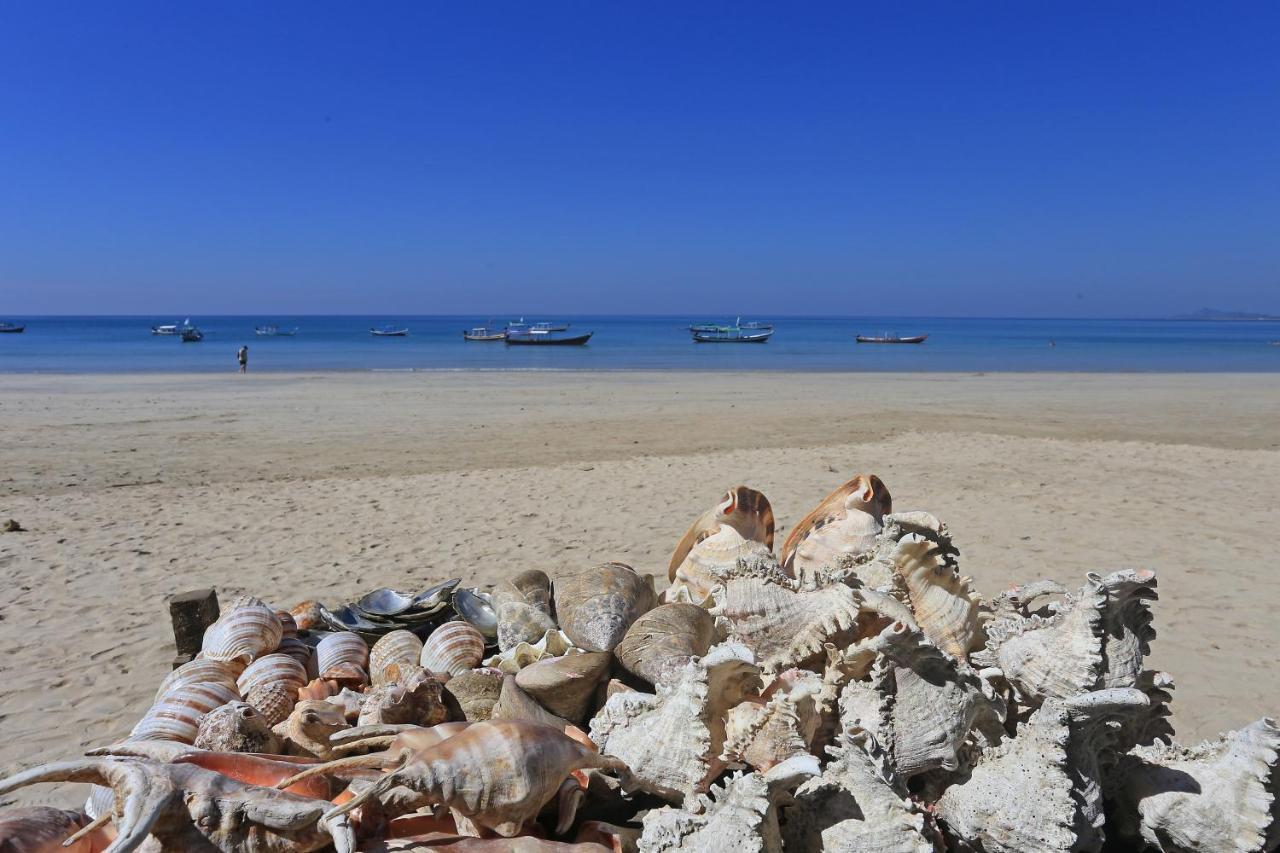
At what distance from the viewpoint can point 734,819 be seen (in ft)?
6.72

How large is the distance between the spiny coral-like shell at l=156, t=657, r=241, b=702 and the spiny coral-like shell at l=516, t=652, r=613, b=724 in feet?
4.46

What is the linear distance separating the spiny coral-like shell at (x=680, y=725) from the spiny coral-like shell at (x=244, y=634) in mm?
1986

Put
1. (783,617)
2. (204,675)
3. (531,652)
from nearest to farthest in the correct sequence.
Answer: (783,617), (204,675), (531,652)

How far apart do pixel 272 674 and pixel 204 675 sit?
287 millimetres

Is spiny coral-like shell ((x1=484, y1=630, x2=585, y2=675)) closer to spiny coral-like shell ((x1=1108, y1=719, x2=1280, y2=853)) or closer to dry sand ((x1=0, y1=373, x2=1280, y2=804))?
dry sand ((x1=0, y1=373, x2=1280, y2=804))

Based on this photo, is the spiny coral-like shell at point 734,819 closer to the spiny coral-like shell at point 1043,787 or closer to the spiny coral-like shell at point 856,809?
the spiny coral-like shell at point 856,809

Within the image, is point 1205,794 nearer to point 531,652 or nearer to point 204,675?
point 531,652

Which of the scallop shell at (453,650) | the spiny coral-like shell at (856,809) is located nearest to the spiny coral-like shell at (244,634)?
the scallop shell at (453,650)

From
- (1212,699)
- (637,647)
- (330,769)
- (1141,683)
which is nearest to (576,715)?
(637,647)

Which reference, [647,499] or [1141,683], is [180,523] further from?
[1141,683]

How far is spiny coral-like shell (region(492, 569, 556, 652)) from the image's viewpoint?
12.5 ft

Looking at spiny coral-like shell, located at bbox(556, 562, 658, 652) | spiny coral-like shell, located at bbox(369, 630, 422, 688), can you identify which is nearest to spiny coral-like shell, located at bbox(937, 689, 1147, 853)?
spiny coral-like shell, located at bbox(556, 562, 658, 652)

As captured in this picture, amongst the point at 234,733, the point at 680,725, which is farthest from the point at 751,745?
the point at 234,733

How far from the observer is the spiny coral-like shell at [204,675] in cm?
332
